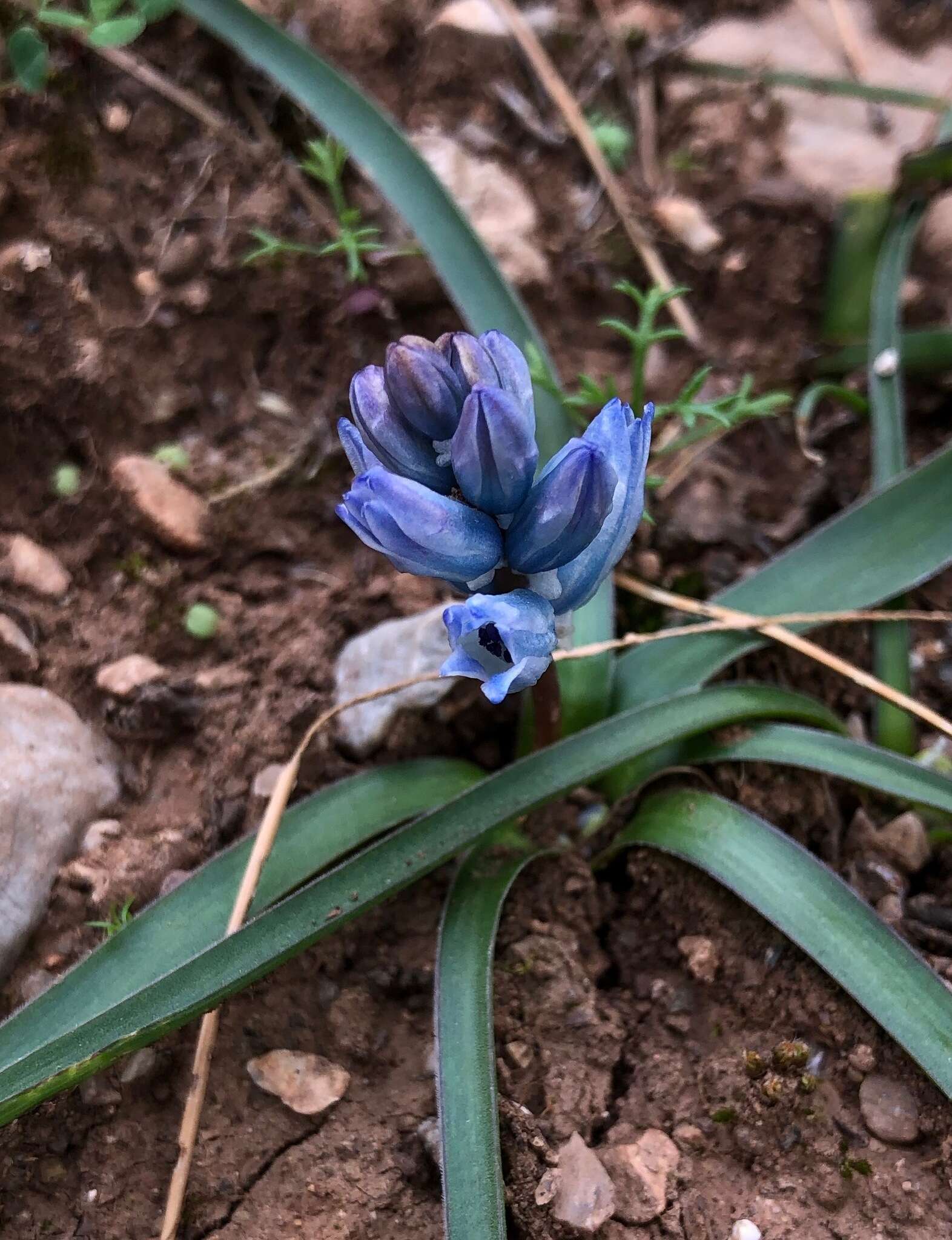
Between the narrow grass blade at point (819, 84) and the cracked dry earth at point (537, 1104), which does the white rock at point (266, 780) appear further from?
the narrow grass blade at point (819, 84)

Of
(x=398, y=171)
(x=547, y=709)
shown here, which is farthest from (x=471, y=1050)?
(x=398, y=171)

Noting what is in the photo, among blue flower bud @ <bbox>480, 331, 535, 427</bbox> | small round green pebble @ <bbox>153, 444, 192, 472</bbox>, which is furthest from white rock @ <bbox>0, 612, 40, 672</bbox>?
blue flower bud @ <bbox>480, 331, 535, 427</bbox>

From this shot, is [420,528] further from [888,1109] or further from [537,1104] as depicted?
[888,1109]

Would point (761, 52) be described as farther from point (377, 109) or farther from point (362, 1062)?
point (362, 1062)

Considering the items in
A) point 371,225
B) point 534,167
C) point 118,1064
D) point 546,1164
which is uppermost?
point 371,225

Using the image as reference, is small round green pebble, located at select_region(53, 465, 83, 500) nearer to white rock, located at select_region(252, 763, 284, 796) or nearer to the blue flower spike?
white rock, located at select_region(252, 763, 284, 796)

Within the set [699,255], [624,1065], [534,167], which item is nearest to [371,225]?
[534,167]
